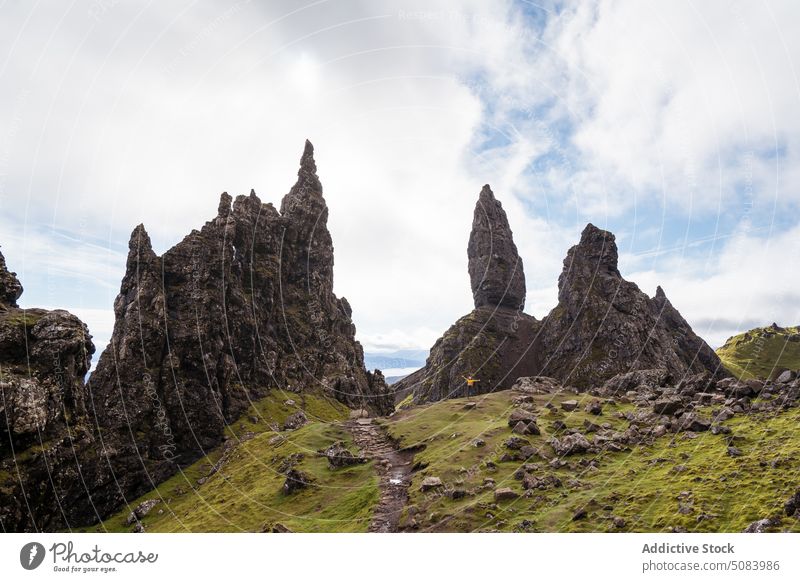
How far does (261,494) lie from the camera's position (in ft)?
182

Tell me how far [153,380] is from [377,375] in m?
75.8

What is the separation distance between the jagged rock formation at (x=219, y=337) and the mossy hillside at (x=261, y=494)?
9.08 meters

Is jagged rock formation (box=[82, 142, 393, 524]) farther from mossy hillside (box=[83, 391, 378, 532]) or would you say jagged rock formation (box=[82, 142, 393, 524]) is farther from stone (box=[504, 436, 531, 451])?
stone (box=[504, 436, 531, 451])

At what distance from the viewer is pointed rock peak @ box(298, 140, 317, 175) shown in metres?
182

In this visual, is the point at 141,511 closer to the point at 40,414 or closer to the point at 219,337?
the point at 40,414

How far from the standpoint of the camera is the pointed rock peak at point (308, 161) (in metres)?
182

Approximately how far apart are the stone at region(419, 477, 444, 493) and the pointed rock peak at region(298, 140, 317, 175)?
161946mm

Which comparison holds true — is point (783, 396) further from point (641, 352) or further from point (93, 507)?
point (641, 352)

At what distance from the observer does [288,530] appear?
40750 mm

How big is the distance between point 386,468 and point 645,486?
30816 mm

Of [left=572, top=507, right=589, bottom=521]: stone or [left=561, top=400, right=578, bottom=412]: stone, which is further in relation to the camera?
[left=561, top=400, right=578, bottom=412]: stone
